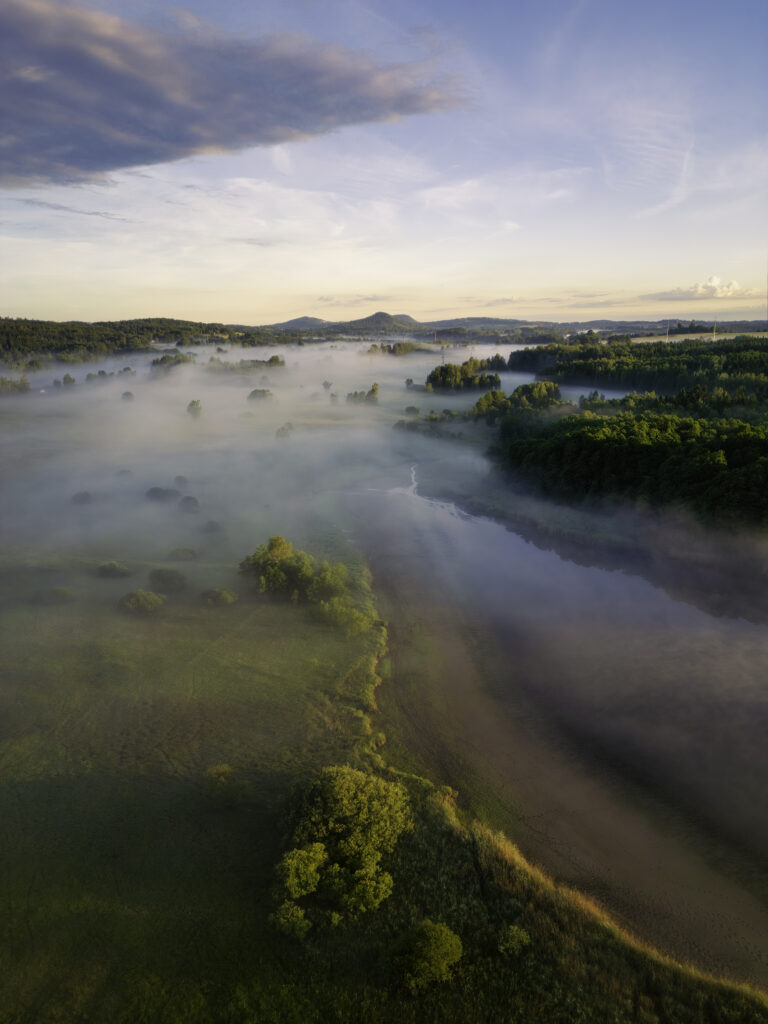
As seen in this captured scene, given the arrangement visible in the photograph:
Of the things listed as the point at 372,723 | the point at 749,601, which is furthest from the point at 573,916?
the point at 749,601

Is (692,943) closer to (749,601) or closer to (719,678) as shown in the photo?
(719,678)

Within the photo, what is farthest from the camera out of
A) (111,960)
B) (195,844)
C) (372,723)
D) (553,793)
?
(372,723)

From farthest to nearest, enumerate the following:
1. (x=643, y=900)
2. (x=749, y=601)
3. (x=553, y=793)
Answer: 1. (x=749, y=601)
2. (x=553, y=793)
3. (x=643, y=900)

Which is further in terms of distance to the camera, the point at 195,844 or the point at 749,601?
the point at 749,601

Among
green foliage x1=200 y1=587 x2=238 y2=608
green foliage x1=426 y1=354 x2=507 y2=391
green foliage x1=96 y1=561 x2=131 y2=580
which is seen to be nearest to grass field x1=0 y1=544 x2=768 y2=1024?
green foliage x1=200 y1=587 x2=238 y2=608

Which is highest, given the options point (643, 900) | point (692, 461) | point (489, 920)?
point (692, 461)

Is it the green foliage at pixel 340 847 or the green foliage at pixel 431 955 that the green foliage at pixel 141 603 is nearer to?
the green foliage at pixel 340 847

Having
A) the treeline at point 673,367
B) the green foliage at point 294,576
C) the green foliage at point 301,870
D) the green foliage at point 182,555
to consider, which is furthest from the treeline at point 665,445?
the green foliage at point 301,870
